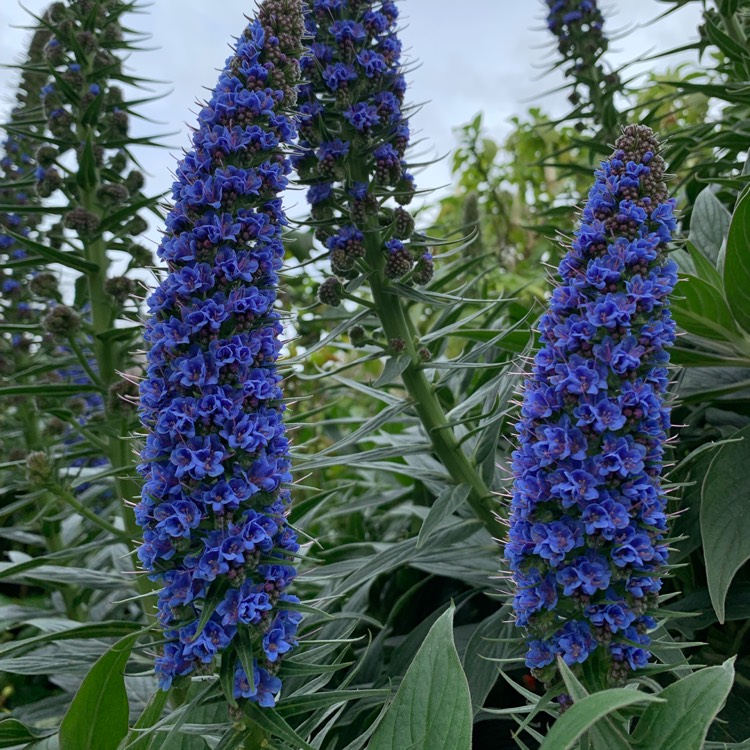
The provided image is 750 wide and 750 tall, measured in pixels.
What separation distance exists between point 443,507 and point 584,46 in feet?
6.01

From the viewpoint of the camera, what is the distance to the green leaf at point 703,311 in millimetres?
1759

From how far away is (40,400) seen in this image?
8.85 ft

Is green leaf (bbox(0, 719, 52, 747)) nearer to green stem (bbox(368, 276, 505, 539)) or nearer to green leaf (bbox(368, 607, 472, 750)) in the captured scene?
green leaf (bbox(368, 607, 472, 750))

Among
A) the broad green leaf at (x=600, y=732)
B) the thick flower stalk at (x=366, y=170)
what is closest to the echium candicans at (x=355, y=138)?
the thick flower stalk at (x=366, y=170)

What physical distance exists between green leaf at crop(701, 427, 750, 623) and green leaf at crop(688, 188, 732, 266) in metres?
0.59

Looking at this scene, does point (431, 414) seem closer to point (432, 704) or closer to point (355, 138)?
point (355, 138)

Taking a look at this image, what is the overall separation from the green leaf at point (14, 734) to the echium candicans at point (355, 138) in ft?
3.64

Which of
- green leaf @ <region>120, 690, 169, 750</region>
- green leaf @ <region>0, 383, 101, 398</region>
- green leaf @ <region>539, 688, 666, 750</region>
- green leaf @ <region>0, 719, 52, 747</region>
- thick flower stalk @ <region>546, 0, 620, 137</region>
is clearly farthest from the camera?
thick flower stalk @ <region>546, 0, 620, 137</region>

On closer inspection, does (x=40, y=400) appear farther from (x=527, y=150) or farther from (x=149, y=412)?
(x=527, y=150)

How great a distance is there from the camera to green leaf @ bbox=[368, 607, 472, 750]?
3.81 ft

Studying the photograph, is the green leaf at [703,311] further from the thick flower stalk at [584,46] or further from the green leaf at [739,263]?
the thick flower stalk at [584,46]

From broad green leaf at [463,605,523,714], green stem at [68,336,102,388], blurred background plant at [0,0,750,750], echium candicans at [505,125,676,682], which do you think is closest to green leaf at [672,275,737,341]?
blurred background plant at [0,0,750,750]

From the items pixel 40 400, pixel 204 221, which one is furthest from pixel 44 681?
pixel 204 221

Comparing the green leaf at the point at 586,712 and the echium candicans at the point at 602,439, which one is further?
the echium candicans at the point at 602,439
